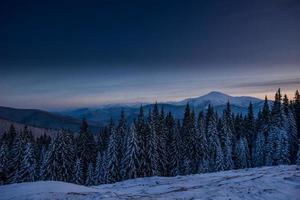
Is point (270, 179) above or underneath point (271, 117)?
underneath

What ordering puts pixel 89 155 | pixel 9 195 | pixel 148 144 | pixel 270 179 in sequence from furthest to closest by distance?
pixel 89 155
pixel 148 144
pixel 270 179
pixel 9 195

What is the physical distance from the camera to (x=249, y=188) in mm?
22875

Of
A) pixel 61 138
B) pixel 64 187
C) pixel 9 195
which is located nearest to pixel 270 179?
pixel 64 187

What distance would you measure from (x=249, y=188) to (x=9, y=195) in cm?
1833

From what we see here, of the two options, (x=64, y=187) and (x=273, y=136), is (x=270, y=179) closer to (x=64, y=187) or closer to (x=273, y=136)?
(x=64, y=187)

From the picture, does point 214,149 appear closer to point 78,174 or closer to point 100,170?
point 100,170

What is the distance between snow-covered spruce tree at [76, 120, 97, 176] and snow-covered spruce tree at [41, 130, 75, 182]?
8.69 metres

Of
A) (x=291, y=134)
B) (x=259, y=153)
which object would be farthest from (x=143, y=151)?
(x=291, y=134)

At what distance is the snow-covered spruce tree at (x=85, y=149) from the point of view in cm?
6894

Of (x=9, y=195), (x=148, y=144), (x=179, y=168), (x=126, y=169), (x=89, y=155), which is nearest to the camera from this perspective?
(x=9, y=195)

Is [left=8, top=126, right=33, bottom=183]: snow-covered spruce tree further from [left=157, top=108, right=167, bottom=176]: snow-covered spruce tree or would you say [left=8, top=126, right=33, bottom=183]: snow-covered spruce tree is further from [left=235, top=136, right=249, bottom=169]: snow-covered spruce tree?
[left=235, top=136, right=249, bottom=169]: snow-covered spruce tree

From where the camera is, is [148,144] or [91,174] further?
[91,174]

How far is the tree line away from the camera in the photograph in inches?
2175

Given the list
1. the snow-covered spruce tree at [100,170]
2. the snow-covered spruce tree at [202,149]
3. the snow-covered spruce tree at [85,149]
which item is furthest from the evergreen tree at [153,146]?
the snow-covered spruce tree at [85,149]
